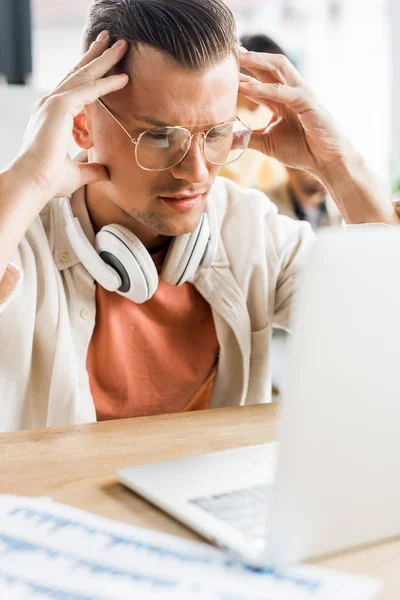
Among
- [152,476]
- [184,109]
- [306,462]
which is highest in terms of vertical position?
[184,109]

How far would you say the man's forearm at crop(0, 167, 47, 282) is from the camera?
1.29 m

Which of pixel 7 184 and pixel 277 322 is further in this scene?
pixel 277 322

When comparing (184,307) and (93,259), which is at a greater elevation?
(93,259)

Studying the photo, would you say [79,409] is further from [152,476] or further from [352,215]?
[352,215]

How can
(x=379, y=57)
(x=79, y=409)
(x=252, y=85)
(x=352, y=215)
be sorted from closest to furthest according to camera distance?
1. (x=79, y=409)
2. (x=252, y=85)
3. (x=352, y=215)
4. (x=379, y=57)

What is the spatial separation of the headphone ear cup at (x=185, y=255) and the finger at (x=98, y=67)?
1.16 feet

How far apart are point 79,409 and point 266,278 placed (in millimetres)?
518

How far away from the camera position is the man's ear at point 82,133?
159cm

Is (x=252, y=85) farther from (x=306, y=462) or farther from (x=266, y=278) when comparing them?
(x=306, y=462)

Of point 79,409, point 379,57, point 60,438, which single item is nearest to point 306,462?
point 60,438

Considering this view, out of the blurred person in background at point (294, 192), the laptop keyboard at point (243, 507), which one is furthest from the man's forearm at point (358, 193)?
the blurred person in background at point (294, 192)

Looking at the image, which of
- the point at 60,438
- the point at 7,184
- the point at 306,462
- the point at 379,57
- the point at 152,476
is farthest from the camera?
the point at 379,57

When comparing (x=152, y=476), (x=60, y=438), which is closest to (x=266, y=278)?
(x=60, y=438)

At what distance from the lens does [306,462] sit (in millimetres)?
585
